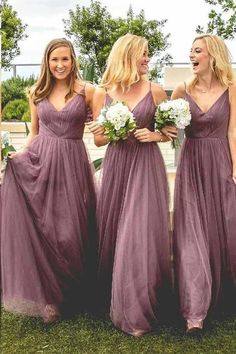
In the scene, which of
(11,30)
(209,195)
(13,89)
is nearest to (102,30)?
(11,30)

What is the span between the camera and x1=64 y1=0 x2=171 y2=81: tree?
61.3ft

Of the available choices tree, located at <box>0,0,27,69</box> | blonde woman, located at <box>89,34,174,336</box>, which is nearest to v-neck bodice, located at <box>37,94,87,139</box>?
blonde woman, located at <box>89,34,174,336</box>

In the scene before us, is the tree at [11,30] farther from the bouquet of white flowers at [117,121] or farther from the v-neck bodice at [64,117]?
the bouquet of white flowers at [117,121]

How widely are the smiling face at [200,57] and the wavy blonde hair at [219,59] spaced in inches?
0.9

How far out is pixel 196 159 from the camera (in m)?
4.15

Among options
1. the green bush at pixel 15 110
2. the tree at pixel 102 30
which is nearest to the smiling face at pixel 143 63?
the green bush at pixel 15 110

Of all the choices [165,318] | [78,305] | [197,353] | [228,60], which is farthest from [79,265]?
[228,60]

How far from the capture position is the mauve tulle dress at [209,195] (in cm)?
407

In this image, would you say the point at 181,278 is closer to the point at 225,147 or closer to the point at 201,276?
the point at 201,276

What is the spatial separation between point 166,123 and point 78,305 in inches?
56.7

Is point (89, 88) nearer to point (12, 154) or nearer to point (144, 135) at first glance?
point (144, 135)

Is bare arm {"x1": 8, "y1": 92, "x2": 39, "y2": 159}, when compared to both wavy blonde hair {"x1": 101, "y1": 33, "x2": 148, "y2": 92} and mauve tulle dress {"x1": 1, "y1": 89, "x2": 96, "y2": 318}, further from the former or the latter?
wavy blonde hair {"x1": 101, "y1": 33, "x2": 148, "y2": 92}

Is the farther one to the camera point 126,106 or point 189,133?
point 189,133

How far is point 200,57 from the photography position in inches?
160
